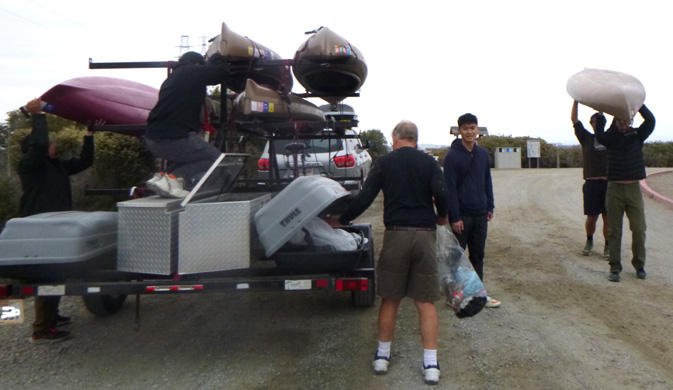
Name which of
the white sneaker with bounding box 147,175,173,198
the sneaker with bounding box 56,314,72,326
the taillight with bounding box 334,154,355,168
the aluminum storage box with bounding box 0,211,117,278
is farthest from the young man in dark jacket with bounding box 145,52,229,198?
the taillight with bounding box 334,154,355,168

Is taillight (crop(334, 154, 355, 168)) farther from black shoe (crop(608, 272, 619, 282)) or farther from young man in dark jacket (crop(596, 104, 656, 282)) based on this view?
black shoe (crop(608, 272, 619, 282))

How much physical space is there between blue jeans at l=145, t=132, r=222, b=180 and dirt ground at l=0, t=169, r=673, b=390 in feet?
4.84

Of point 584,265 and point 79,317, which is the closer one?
point 79,317

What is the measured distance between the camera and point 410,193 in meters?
3.85

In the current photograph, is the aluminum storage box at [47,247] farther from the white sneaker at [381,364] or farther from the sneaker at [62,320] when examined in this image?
the white sneaker at [381,364]

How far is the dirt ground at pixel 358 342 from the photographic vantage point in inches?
151

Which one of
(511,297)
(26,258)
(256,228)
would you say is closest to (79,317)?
(26,258)

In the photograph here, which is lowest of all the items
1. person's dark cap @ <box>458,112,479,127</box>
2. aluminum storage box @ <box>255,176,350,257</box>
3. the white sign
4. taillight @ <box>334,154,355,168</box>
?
aluminum storage box @ <box>255,176,350,257</box>

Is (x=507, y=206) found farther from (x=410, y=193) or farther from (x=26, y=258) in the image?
(x=26, y=258)

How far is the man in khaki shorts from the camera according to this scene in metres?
3.81

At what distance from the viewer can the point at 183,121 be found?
14.8ft

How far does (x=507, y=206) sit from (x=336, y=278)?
8.35m

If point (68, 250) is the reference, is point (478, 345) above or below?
below

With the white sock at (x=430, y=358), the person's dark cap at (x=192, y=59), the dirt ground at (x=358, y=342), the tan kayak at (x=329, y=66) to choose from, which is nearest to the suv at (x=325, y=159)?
the tan kayak at (x=329, y=66)
